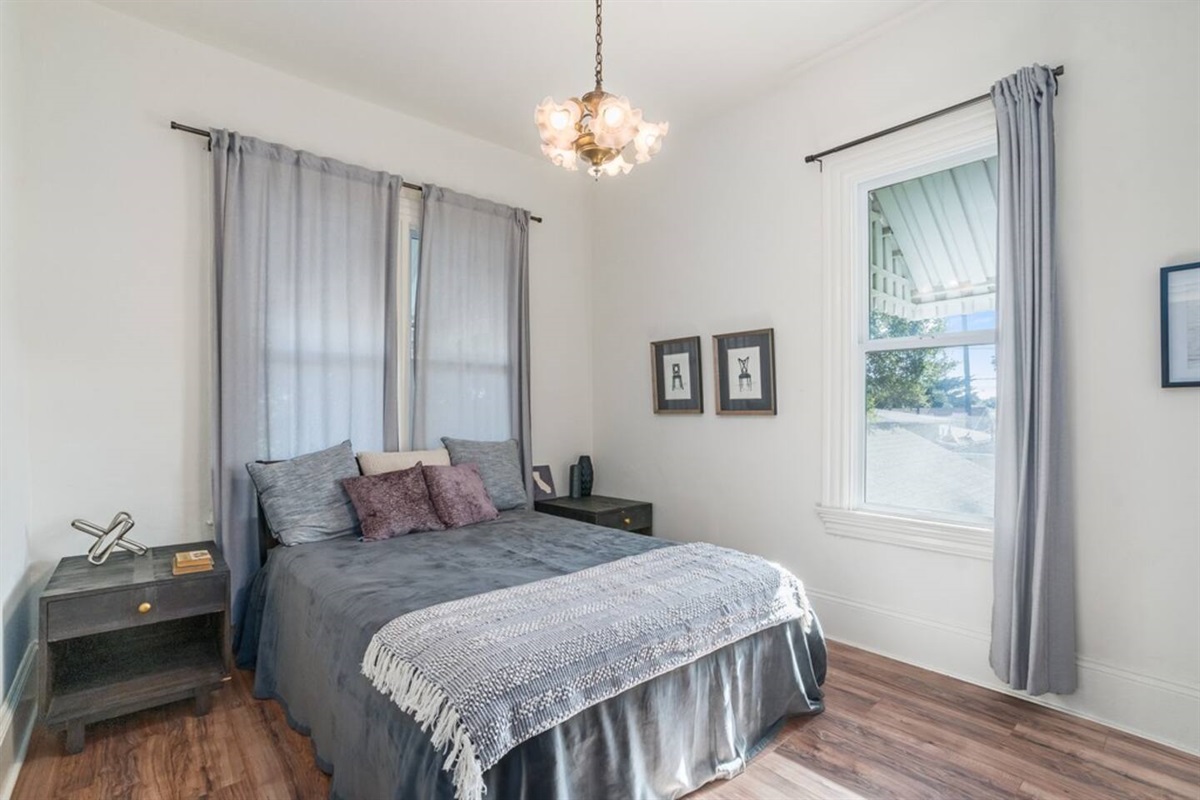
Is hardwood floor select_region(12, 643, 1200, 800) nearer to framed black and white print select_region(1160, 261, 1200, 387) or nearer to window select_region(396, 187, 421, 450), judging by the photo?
framed black and white print select_region(1160, 261, 1200, 387)

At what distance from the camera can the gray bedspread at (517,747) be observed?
57.0 inches

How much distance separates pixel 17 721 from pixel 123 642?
51cm

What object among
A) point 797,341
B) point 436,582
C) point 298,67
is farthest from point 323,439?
point 797,341

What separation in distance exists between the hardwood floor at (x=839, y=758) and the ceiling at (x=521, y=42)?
3.01m

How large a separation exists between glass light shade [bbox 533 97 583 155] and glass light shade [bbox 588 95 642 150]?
0.06m

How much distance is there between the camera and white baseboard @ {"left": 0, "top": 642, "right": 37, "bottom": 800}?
5.92 feet

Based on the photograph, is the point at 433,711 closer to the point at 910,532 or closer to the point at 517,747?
the point at 517,747

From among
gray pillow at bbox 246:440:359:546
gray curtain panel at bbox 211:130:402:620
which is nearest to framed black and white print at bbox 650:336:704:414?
gray curtain panel at bbox 211:130:402:620

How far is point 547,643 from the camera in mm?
1531

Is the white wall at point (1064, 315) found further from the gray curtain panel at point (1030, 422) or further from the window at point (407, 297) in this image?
the window at point (407, 297)

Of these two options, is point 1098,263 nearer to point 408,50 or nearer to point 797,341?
point 797,341

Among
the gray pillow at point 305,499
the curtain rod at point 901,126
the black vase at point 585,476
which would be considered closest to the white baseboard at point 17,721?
the gray pillow at point 305,499

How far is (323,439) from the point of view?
312 centimetres

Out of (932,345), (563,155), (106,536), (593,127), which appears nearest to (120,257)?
(106,536)
